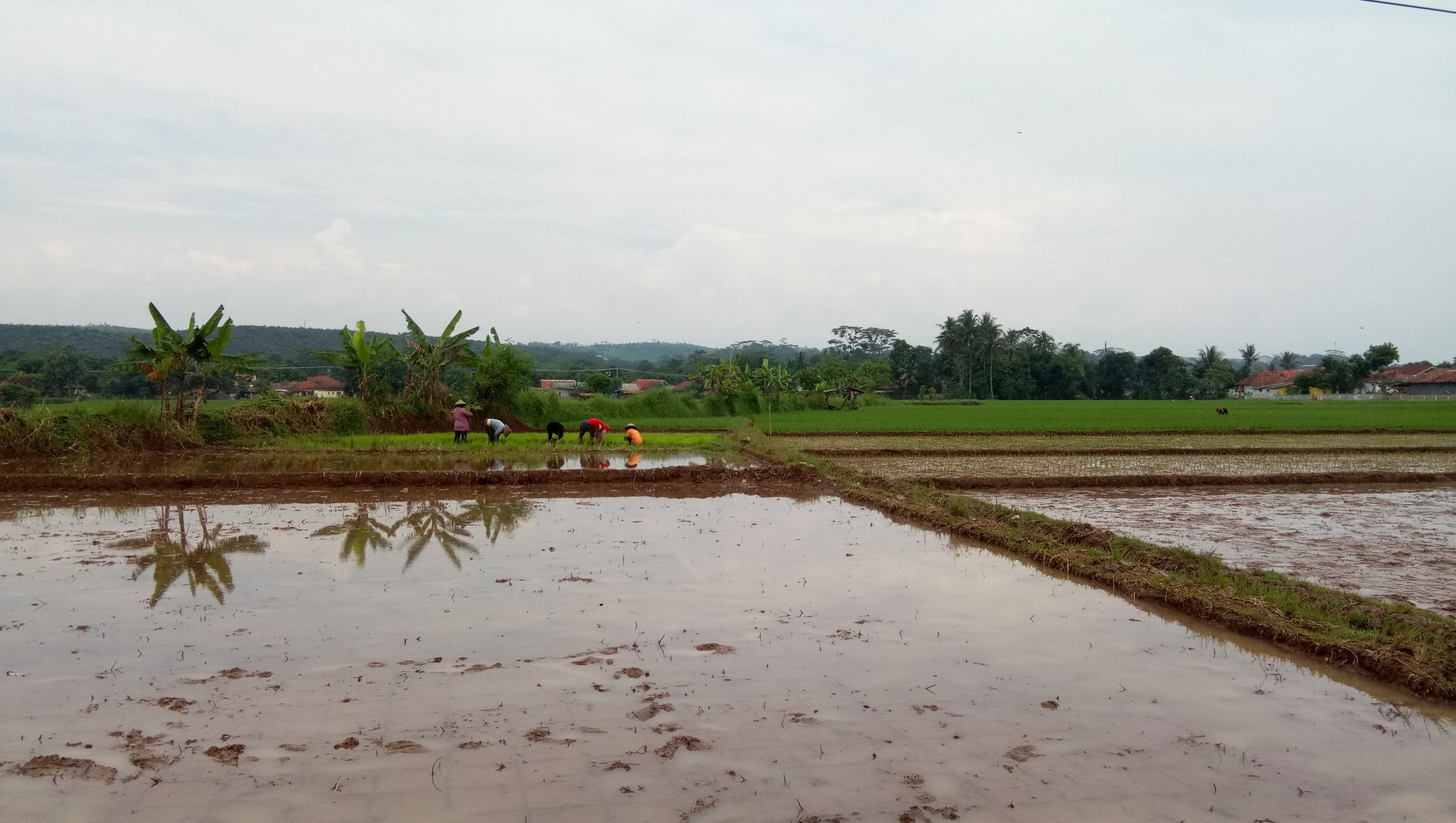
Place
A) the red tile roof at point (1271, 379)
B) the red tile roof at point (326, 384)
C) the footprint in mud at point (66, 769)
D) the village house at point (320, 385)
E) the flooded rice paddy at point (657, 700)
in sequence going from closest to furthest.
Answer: the flooded rice paddy at point (657, 700) → the footprint in mud at point (66, 769) → the village house at point (320, 385) → the red tile roof at point (326, 384) → the red tile roof at point (1271, 379)

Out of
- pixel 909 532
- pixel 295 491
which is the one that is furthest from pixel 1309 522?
pixel 295 491

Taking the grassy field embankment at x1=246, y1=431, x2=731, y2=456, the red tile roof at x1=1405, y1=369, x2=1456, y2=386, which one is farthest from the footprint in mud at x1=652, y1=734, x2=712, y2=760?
the red tile roof at x1=1405, y1=369, x2=1456, y2=386

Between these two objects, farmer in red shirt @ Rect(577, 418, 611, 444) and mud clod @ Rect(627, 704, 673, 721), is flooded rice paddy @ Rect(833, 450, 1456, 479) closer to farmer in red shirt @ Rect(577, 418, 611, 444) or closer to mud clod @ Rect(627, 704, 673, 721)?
farmer in red shirt @ Rect(577, 418, 611, 444)

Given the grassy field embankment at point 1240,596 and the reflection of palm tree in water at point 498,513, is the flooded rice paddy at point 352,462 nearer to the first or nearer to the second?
the reflection of palm tree in water at point 498,513

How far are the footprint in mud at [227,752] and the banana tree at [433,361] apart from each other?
19986 millimetres

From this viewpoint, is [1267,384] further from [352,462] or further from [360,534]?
[360,534]

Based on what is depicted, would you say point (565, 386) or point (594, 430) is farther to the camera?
point (565, 386)

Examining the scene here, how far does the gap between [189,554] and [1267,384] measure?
298 ft

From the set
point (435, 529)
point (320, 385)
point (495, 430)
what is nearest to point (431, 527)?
point (435, 529)

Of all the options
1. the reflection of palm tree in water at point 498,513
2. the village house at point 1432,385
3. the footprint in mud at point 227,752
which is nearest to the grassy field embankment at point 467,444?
the reflection of palm tree in water at point 498,513

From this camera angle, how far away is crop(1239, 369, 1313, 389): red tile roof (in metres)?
79.4

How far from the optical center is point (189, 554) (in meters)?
8.81

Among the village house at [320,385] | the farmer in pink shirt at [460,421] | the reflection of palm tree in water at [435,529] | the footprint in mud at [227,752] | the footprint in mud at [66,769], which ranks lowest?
the footprint in mud at [66,769]

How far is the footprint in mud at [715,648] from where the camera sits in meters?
5.82
